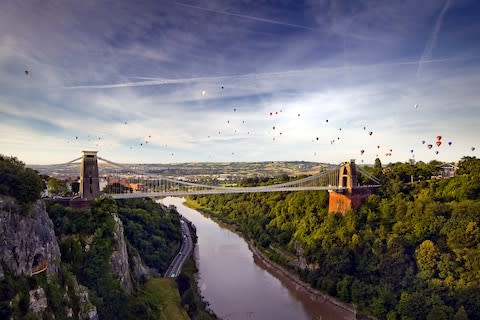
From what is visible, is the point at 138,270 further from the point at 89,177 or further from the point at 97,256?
the point at 89,177

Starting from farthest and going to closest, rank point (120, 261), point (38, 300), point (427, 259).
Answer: point (427, 259)
point (120, 261)
point (38, 300)

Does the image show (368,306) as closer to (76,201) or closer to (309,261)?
(309,261)

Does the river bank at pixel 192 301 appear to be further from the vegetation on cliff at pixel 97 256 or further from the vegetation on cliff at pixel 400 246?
the vegetation on cliff at pixel 400 246

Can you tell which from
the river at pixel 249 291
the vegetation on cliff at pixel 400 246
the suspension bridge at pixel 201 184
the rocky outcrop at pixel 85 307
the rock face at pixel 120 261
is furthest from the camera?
the river at pixel 249 291

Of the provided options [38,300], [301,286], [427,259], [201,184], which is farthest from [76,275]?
[427,259]

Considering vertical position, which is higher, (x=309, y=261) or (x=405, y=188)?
(x=405, y=188)

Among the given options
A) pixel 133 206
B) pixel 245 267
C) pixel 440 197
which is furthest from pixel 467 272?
pixel 133 206

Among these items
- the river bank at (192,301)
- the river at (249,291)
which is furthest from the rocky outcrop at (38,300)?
the river at (249,291)
